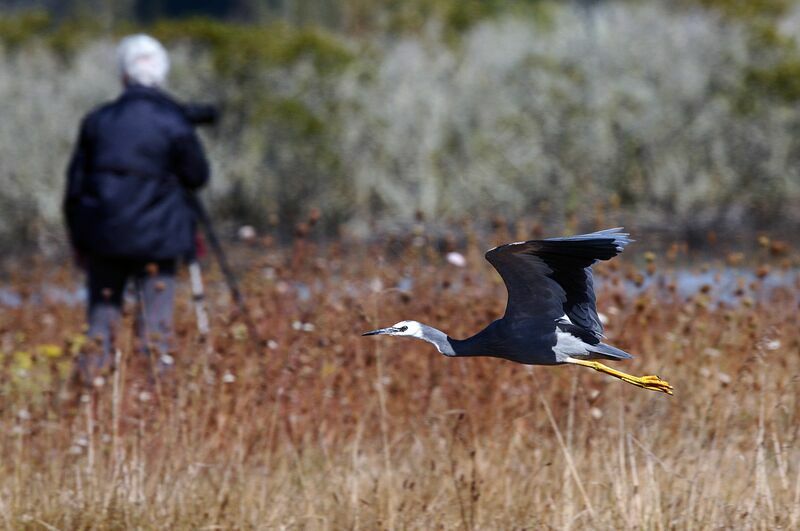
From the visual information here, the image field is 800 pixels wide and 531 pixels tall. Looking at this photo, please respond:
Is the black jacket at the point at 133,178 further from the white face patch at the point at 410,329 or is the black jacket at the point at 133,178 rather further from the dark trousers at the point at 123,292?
the white face patch at the point at 410,329

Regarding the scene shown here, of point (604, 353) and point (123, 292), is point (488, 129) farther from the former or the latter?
point (604, 353)

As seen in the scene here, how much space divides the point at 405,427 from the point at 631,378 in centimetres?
195

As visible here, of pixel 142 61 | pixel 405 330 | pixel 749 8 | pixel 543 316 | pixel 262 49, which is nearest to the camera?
pixel 405 330

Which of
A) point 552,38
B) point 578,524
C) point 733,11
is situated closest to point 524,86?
point 552,38

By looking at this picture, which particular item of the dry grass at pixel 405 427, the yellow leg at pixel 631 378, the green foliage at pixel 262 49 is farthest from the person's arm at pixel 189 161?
the green foliage at pixel 262 49

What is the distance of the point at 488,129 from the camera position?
13289 mm

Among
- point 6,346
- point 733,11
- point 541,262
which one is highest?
point 733,11

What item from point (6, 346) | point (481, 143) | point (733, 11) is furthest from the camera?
point (733, 11)

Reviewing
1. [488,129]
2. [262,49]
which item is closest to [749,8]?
[488,129]

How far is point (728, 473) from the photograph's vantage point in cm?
435

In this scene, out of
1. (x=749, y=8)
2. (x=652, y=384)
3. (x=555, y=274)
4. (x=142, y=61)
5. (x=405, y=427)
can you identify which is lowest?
(x=405, y=427)

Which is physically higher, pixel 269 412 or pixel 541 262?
pixel 541 262

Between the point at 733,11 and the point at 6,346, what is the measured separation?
1041 centimetres

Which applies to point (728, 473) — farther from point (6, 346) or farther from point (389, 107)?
point (389, 107)
